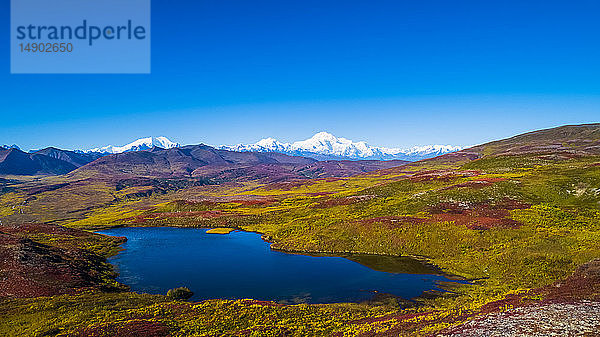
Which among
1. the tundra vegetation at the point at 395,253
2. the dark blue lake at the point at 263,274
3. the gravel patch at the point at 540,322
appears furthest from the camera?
the dark blue lake at the point at 263,274

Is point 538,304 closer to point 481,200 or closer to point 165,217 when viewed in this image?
point 481,200

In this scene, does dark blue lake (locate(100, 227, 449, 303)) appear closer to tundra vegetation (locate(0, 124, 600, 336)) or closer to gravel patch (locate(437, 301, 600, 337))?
tundra vegetation (locate(0, 124, 600, 336))

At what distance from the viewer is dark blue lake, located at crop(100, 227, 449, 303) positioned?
176 feet

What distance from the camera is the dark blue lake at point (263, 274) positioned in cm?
5362

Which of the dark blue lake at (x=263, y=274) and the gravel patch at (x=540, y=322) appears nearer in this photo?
the gravel patch at (x=540, y=322)

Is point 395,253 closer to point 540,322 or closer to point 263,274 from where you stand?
point 263,274

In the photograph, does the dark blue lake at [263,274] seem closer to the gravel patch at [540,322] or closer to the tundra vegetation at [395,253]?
the tundra vegetation at [395,253]

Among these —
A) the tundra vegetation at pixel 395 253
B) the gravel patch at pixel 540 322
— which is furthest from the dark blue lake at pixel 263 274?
the gravel patch at pixel 540 322

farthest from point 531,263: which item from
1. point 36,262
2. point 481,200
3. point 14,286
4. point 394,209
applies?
point 36,262

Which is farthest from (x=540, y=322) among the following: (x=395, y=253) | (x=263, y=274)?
(x=263, y=274)

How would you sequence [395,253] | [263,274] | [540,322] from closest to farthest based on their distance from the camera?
1. [540,322]
2. [263,274]
3. [395,253]

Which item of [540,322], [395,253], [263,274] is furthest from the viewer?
[395,253]

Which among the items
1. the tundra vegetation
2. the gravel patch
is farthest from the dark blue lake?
the gravel patch

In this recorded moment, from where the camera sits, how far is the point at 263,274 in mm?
63656
